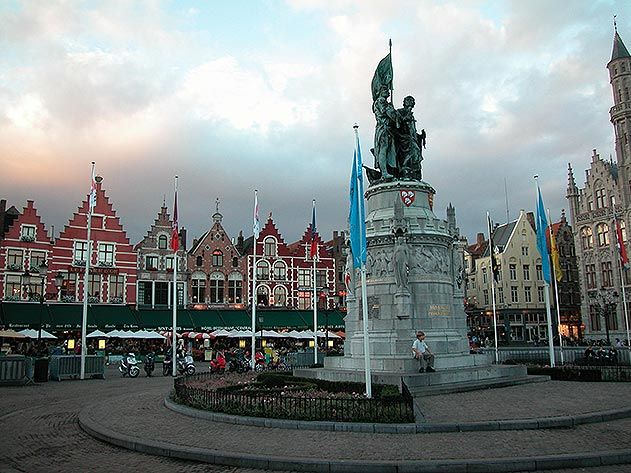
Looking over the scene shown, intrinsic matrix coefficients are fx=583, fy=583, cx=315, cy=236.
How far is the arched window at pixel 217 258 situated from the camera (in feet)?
203

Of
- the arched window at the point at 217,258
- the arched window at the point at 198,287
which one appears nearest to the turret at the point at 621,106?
the arched window at the point at 217,258

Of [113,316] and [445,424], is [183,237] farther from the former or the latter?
[445,424]

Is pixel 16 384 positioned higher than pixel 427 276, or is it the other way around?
pixel 427 276

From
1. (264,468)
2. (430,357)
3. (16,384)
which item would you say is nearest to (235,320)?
(16,384)

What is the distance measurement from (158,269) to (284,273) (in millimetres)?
13652

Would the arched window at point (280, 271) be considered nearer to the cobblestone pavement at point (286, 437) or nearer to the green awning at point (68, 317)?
the green awning at point (68, 317)

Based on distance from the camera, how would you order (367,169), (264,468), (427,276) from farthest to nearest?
(367,169) → (427,276) → (264,468)

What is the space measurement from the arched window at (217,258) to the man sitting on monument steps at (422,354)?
4431 centimetres

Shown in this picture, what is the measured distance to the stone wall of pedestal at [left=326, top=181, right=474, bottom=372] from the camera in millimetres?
21406

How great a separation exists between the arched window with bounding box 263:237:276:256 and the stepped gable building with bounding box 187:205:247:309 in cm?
294

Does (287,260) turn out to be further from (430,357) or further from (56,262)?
(430,357)

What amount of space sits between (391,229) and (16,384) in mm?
19327

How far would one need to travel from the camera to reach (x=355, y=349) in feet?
74.1

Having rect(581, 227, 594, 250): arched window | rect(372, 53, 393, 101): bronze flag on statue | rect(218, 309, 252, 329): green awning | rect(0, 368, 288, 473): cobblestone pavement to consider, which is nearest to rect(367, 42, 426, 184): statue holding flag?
rect(372, 53, 393, 101): bronze flag on statue
